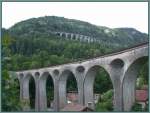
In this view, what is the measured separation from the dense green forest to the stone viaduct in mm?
1760

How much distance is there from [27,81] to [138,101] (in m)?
20.5

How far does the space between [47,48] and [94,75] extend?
4496 cm

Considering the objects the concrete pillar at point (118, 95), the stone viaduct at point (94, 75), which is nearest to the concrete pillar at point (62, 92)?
the stone viaduct at point (94, 75)

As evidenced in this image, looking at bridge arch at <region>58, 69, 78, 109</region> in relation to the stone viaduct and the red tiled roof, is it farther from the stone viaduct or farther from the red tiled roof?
the red tiled roof

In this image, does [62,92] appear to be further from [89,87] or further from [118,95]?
[118,95]

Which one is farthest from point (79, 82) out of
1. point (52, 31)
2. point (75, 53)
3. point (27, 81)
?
point (52, 31)

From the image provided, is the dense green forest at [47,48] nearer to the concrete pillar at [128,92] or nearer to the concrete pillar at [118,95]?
the concrete pillar at [118,95]

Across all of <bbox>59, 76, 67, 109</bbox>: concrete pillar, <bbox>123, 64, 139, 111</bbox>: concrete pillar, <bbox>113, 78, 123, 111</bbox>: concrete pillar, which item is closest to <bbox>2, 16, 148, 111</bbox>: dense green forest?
<bbox>59, 76, 67, 109</bbox>: concrete pillar

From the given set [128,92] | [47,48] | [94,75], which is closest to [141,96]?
[128,92]

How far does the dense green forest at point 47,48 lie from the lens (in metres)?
8.23

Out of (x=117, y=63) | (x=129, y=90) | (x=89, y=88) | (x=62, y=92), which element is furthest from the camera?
(x=62, y=92)

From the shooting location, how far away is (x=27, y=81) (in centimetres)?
3950

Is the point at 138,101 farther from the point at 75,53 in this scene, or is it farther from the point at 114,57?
the point at 75,53

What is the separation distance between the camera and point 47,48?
6962 cm
